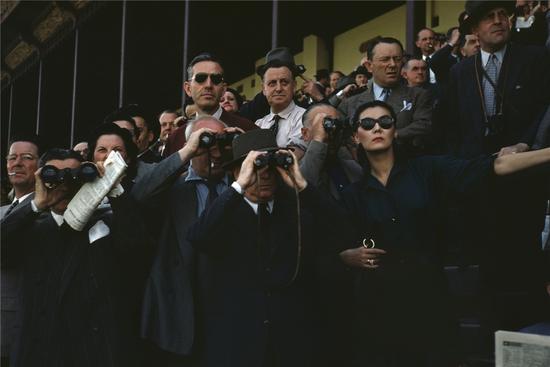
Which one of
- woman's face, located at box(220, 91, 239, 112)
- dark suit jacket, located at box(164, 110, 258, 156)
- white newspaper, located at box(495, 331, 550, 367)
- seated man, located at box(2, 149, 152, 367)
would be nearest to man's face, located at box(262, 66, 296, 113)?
dark suit jacket, located at box(164, 110, 258, 156)

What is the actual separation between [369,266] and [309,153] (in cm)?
71

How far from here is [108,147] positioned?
3.59 metres

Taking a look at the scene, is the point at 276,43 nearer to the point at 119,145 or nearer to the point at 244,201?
the point at 119,145

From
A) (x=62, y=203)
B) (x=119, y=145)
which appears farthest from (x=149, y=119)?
(x=62, y=203)

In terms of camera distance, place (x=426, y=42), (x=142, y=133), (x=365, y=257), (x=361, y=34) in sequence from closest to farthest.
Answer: (x=365, y=257) → (x=142, y=133) → (x=426, y=42) → (x=361, y=34)

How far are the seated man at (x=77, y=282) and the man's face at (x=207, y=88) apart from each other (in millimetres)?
996

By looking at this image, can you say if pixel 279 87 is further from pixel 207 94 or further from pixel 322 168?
pixel 322 168

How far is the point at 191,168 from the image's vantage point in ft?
10.9

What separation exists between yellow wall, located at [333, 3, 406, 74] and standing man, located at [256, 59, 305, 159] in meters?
5.94

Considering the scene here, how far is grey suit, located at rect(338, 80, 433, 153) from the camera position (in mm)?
4039

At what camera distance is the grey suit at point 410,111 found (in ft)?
13.3

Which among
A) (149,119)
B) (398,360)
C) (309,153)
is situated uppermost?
(149,119)

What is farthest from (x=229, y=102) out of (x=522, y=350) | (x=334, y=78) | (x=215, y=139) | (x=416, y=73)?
(x=522, y=350)

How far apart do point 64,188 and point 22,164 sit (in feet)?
4.11
